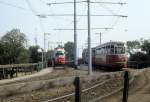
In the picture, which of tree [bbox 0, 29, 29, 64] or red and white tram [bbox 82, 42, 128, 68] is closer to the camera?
red and white tram [bbox 82, 42, 128, 68]

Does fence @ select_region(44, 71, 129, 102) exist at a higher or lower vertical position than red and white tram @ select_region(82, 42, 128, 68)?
lower

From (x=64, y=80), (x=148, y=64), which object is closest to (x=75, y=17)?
(x=148, y=64)

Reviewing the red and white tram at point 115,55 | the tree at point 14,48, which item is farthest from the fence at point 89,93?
the tree at point 14,48

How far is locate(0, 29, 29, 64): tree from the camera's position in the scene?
71369 millimetres

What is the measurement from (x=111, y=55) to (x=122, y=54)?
4.22 feet

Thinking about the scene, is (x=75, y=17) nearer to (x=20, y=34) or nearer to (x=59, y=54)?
(x=59, y=54)

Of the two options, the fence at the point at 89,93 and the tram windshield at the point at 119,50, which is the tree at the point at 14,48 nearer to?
the tram windshield at the point at 119,50

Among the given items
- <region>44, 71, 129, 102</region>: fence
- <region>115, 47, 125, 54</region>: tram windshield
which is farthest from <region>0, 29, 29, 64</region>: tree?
<region>44, 71, 129, 102</region>: fence

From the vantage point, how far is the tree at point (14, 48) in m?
71.4

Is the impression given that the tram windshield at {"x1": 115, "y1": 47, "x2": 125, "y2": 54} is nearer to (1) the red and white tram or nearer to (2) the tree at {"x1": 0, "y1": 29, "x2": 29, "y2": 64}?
(1) the red and white tram

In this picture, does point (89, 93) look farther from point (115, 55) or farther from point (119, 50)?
point (119, 50)

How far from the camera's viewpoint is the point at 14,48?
7462cm

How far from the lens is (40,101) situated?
1566 cm

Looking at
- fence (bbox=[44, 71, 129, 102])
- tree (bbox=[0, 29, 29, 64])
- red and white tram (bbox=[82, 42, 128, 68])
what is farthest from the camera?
tree (bbox=[0, 29, 29, 64])
